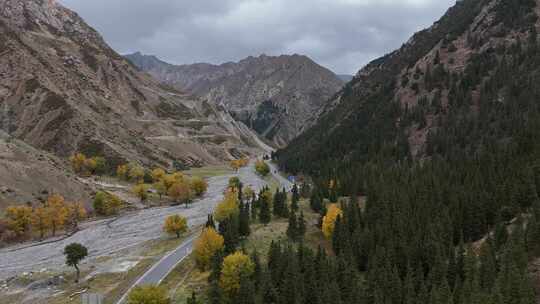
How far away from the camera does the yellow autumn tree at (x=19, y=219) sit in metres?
137

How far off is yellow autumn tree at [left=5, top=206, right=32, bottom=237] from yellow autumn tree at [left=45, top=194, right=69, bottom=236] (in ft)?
20.3

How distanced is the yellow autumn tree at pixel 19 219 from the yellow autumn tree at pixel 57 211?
243 inches

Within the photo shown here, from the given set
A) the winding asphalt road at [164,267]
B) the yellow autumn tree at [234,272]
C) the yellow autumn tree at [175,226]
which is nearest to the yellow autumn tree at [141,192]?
the yellow autumn tree at [175,226]

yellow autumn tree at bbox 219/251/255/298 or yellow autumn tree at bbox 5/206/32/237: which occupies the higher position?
yellow autumn tree at bbox 5/206/32/237

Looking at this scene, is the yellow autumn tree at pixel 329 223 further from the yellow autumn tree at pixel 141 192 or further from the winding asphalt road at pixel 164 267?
the yellow autumn tree at pixel 141 192

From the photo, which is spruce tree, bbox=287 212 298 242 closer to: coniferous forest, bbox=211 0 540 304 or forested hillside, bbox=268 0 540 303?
coniferous forest, bbox=211 0 540 304

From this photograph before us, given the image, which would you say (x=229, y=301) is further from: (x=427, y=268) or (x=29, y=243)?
(x=29, y=243)

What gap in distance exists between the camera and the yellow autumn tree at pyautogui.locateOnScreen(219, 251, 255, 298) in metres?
83.3

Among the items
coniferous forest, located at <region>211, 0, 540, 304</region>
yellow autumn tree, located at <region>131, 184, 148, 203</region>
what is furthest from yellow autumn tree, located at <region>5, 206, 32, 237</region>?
coniferous forest, located at <region>211, 0, 540, 304</region>

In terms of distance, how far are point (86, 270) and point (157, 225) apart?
40713mm

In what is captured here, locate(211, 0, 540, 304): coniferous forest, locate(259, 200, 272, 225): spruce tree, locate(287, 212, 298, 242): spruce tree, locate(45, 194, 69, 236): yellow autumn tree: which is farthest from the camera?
locate(45, 194, 69, 236): yellow autumn tree

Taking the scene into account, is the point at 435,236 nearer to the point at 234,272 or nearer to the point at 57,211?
the point at 234,272

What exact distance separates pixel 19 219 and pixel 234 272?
85298 millimetres

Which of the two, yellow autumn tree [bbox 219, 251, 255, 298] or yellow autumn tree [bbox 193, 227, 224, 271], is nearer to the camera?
yellow autumn tree [bbox 219, 251, 255, 298]
